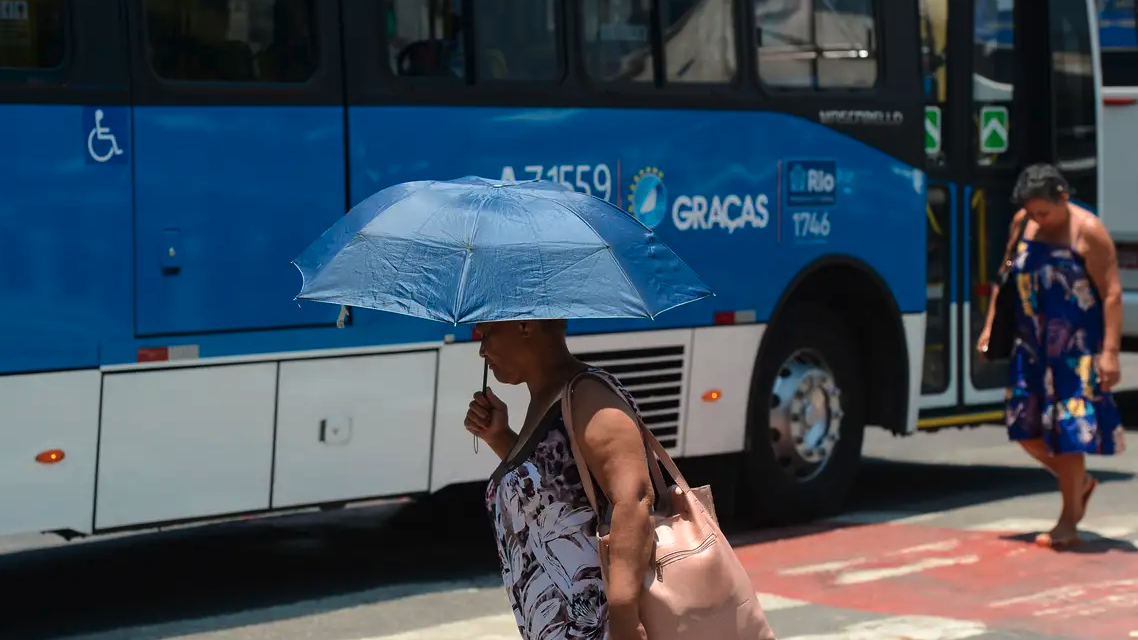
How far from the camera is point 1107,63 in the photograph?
47.4 feet

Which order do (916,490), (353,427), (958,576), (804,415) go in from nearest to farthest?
(353,427) < (958,576) < (804,415) < (916,490)

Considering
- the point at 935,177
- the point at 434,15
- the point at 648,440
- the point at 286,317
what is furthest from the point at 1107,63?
the point at 648,440

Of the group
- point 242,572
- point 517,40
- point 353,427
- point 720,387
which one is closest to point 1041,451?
point 720,387

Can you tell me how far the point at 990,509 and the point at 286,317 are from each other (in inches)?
179

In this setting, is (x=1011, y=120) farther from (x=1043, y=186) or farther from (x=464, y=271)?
(x=464, y=271)

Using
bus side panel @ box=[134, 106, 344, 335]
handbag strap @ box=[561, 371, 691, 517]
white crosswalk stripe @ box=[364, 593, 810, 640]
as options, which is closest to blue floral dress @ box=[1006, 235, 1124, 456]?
white crosswalk stripe @ box=[364, 593, 810, 640]

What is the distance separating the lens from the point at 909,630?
739 centimetres

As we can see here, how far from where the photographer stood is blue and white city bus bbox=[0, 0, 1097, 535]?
7.15m

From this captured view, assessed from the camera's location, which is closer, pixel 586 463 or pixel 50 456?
pixel 586 463

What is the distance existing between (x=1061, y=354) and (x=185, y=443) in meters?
4.26

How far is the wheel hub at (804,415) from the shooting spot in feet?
32.5

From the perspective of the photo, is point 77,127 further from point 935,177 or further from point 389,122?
point 935,177

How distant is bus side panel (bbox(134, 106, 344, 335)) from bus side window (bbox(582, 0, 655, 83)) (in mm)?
1530

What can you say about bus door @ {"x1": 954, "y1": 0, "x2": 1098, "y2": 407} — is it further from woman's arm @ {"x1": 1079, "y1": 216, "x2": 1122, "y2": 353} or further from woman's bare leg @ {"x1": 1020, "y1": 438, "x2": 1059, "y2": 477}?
woman's arm @ {"x1": 1079, "y1": 216, "x2": 1122, "y2": 353}
